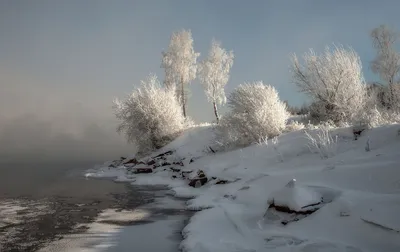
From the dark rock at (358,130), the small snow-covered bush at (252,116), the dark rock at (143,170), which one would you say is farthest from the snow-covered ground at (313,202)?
the dark rock at (143,170)

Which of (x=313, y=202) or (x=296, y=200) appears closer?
(x=313, y=202)

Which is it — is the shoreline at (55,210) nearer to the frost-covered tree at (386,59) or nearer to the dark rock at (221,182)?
the dark rock at (221,182)

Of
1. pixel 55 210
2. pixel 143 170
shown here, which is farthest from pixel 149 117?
pixel 55 210

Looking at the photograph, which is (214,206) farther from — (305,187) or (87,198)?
(87,198)

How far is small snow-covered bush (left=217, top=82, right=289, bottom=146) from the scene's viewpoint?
20.0 m

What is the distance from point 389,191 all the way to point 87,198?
1185cm

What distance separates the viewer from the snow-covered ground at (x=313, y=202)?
→ 20.3 feet

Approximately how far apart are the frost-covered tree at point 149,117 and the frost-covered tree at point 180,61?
5498mm

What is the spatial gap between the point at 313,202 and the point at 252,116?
43.0ft

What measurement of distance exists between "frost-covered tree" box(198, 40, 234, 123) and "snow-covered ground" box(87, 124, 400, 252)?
2227 cm

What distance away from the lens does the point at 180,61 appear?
37.9 m

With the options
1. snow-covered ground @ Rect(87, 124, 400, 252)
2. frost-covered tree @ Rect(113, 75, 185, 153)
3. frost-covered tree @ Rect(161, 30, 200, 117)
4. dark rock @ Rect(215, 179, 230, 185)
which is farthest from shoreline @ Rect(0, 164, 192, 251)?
frost-covered tree @ Rect(161, 30, 200, 117)

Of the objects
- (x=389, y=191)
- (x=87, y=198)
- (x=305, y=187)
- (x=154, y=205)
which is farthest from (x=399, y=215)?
(x=87, y=198)

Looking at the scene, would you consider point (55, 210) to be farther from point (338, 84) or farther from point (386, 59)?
point (386, 59)
